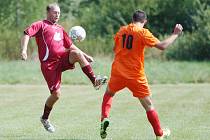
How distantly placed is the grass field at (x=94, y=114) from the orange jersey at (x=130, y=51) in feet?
3.90

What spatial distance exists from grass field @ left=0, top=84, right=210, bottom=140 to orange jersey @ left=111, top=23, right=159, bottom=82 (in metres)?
1.19

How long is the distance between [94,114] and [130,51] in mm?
5101

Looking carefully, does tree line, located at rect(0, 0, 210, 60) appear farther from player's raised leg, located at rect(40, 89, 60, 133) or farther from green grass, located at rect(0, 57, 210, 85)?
player's raised leg, located at rect(40, 89, 60, 133)

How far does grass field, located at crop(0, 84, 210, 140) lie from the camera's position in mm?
11234

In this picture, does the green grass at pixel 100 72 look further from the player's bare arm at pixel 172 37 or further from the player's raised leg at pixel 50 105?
the player's bare arm at pixel 172 37

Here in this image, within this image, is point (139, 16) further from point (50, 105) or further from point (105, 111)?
point (50, 105)

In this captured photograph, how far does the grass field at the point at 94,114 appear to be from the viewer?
11.2 meters

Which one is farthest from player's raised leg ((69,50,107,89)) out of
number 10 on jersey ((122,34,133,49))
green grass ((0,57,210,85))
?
green grass ((0,57,210,85))

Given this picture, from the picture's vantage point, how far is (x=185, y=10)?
50.1m

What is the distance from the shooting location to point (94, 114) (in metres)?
15.0

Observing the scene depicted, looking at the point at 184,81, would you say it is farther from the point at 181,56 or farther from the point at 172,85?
the point at 181,56

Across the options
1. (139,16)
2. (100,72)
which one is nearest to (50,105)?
(139,16)

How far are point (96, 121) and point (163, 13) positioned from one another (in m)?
38.3

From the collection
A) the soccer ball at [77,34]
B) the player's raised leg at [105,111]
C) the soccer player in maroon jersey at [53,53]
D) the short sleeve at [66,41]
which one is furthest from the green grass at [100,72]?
the player's raised leg at [105,111]
